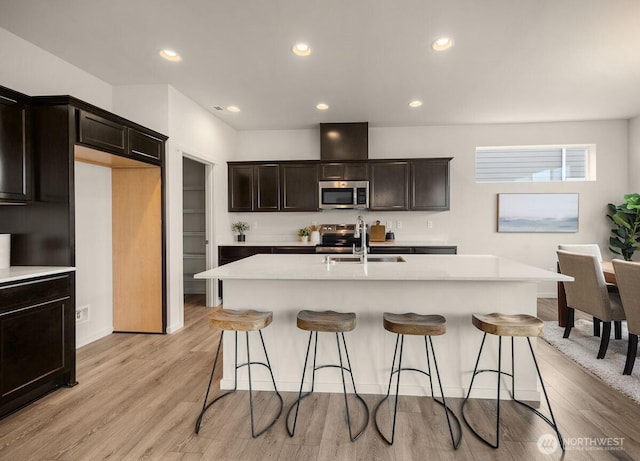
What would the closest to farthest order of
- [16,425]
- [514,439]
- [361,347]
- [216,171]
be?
[514,439], [16,425], [361,347], [216,171]

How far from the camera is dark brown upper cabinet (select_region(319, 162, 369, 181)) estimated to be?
5.10m

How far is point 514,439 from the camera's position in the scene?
185cm

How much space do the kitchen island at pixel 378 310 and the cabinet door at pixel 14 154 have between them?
152cm

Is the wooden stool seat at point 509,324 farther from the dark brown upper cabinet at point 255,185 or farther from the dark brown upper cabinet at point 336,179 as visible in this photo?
the dark brown upper cabinet at point 255,185

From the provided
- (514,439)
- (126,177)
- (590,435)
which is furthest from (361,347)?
(126,177)

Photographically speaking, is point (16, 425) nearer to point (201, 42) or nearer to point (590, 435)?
point (201, 42)

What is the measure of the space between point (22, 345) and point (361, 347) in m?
2.18

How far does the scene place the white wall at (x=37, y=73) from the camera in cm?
267

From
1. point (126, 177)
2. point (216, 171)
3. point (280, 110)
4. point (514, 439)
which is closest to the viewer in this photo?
point (514, 439)

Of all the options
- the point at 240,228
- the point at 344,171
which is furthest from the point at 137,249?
the point at 344,171

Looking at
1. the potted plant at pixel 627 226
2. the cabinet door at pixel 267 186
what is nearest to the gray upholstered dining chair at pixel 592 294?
the potted plant at pixel 627 226

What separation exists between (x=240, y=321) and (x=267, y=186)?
348 centimetres

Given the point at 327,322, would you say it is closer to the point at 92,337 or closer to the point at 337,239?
the point at 92,337

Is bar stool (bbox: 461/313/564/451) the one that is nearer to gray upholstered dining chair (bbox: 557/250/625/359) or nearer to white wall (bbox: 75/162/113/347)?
gray upholstered dining chair (bbox: 557/250/625/359)
